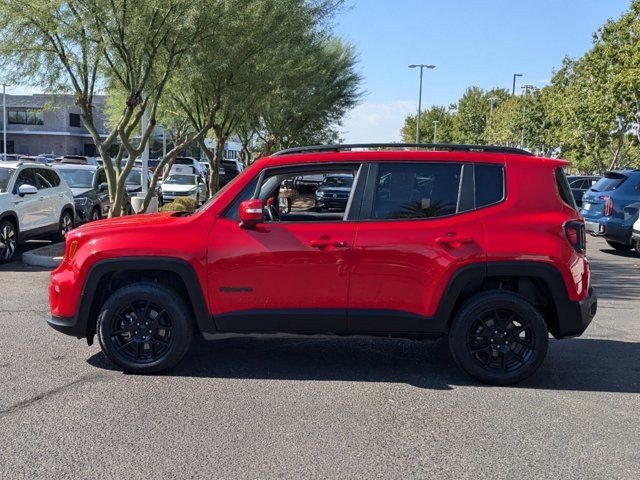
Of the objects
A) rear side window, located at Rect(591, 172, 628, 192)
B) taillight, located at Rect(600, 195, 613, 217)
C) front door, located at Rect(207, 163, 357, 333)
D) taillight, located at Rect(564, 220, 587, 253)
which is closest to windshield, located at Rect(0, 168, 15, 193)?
front door, located at Rect(207, 163, 357, 333)

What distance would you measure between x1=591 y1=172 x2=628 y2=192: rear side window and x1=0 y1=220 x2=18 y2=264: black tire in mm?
12116

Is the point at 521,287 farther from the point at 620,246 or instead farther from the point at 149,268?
the point at 620,246

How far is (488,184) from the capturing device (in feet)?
17.1

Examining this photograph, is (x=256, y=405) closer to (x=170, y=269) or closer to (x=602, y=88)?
(x=170, y=269)

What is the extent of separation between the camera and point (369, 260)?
5.07 m

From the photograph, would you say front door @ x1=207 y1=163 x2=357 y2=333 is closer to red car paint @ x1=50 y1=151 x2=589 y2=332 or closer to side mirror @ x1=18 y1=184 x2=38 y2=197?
red car paint @ x1=50 y1=151 x2=589 y2=332

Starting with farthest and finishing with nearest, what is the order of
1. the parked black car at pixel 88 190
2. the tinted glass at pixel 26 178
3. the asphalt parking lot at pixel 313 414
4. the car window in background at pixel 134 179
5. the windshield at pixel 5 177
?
the car window in background at pixel 134 179 < the parked black car at pixel 88 190 < the tinted glass at pixel 26 178 < the windshield at pixel 5 177 < the asphalt parking lot at pixel 313 414

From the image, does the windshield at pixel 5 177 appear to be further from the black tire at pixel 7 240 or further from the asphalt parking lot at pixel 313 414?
the asphalt parking lot at pixel 313 414

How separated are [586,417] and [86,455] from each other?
3336 millimetres

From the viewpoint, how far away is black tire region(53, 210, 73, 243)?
13359 millimetres

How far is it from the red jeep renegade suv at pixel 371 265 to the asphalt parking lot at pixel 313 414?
0.41m

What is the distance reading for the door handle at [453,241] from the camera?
505 centimetres

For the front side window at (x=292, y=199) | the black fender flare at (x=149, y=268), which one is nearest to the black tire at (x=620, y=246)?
the front side window at (x=292, y=199)

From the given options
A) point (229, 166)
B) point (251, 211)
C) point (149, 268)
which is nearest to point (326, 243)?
point (251, 211)
